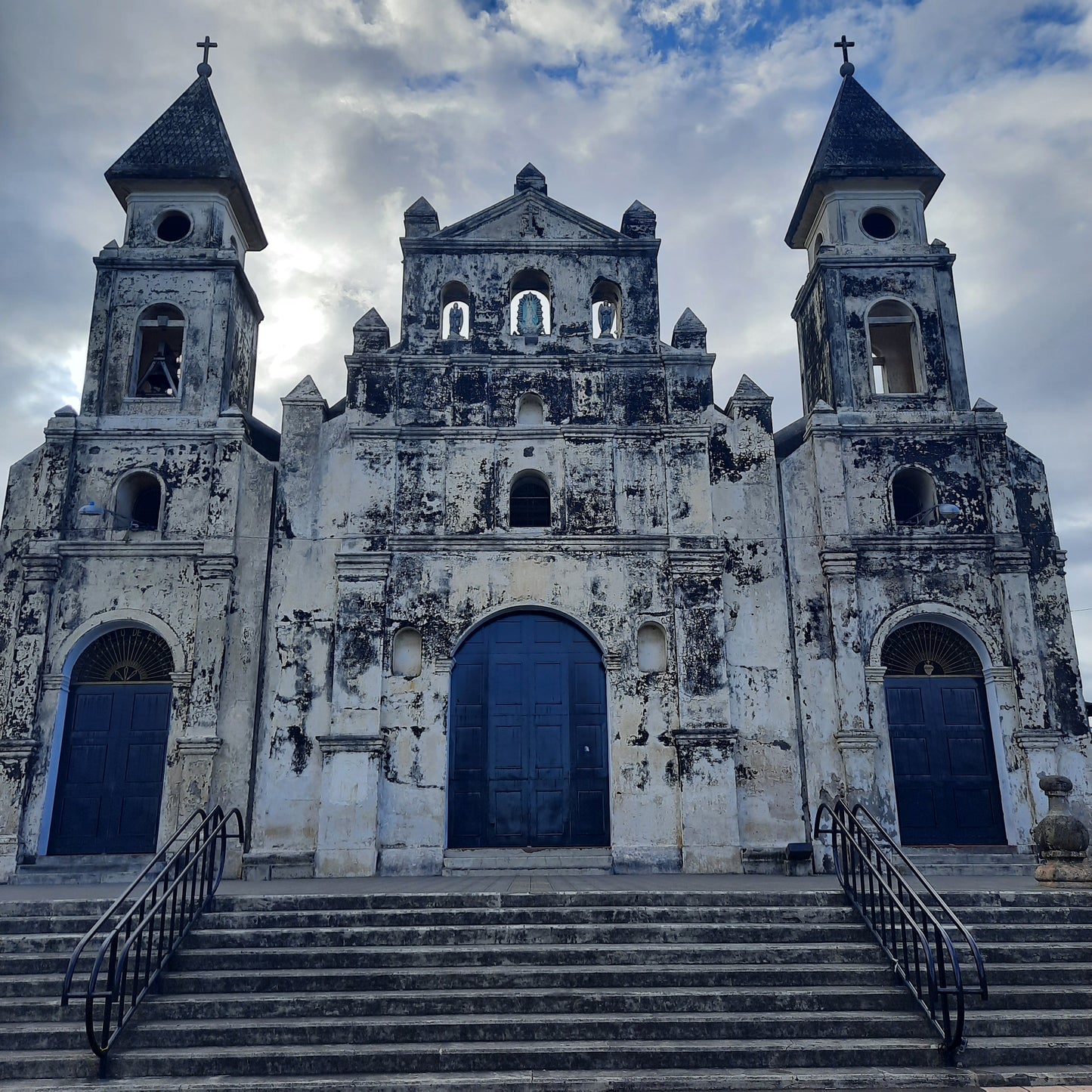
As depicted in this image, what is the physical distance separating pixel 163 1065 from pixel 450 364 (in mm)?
11907

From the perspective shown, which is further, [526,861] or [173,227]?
[173,227]

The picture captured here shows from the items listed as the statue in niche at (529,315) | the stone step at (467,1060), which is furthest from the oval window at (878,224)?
the stone step at (467,1060)

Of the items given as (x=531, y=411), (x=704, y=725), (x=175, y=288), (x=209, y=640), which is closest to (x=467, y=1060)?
(x=704, y=725)

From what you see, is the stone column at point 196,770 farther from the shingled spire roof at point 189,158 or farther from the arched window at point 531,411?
the shingled spire roof at point 189,158

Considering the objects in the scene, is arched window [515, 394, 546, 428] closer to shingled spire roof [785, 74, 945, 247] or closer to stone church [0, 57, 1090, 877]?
stone church [0, 57, 1090, 877]

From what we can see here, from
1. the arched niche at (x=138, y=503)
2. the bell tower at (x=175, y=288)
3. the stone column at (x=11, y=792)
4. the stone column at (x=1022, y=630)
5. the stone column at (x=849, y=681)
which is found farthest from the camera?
the bell tower at (x=175, y=288)

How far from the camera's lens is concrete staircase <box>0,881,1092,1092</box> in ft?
27.4

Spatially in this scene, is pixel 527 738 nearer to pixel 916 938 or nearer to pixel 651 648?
pixel 651 648

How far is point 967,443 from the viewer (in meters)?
17.3

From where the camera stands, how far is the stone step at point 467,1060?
27.4 feet

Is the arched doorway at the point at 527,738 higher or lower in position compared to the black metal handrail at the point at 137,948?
higher

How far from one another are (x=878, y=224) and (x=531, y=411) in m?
8.20

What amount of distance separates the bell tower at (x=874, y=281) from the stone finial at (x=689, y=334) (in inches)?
97.0

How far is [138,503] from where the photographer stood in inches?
683
